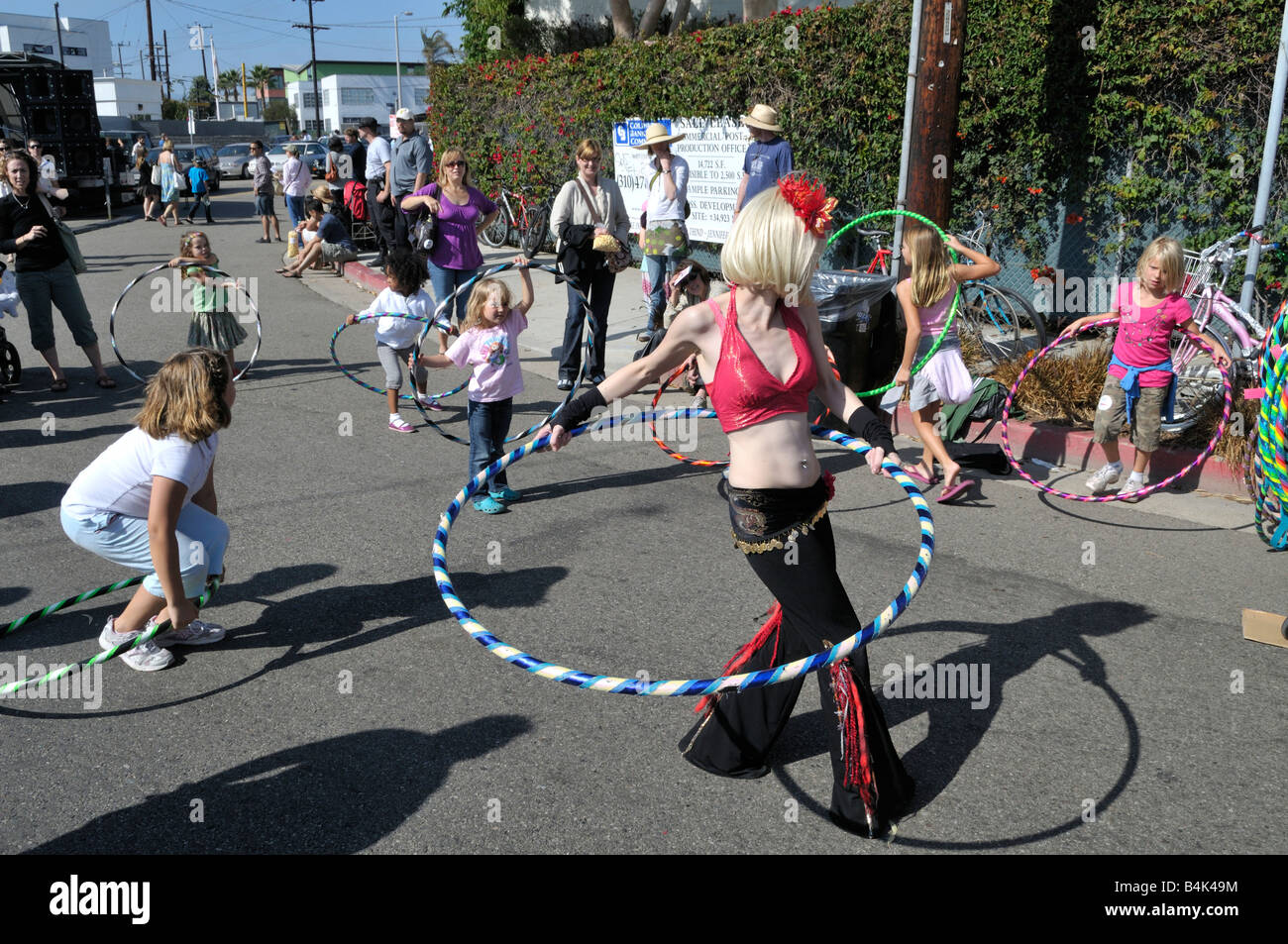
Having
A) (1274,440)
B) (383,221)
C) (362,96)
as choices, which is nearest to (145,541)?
(1274,440)

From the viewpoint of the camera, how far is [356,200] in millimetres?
18516

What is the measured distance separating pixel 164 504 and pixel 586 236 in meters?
5.73

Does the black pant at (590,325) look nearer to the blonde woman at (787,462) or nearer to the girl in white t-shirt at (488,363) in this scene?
the girl in white t-shirt at (488,363)

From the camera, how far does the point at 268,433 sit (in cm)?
873

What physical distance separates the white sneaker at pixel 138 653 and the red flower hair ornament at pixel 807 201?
3.53 meters

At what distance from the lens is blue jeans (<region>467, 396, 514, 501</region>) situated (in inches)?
264

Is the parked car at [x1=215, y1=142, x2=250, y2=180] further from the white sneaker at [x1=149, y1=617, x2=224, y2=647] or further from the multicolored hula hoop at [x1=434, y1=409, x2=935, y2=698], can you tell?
the multicolored hula hoop at [x1=434, y1=409, x2=935, y2=698]

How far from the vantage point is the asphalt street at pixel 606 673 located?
3.70m

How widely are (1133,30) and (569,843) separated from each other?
9363 millimetres

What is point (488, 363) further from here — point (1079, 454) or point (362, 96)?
point (362, 96)

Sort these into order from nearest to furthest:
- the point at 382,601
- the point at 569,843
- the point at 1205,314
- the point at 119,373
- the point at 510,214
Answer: the point at 569,843
the point at 382,601
the point at 1205,314
the point at 119,373
the point at 510,214

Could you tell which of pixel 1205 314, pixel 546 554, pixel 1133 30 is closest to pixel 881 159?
pixel 1133 30

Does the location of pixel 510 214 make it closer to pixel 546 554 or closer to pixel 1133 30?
pixel 1133 30

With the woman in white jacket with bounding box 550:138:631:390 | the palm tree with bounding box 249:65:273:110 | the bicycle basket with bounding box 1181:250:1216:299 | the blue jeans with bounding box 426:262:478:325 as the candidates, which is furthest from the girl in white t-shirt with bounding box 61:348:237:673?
the palm tree with bounding box 249:65:273:110
